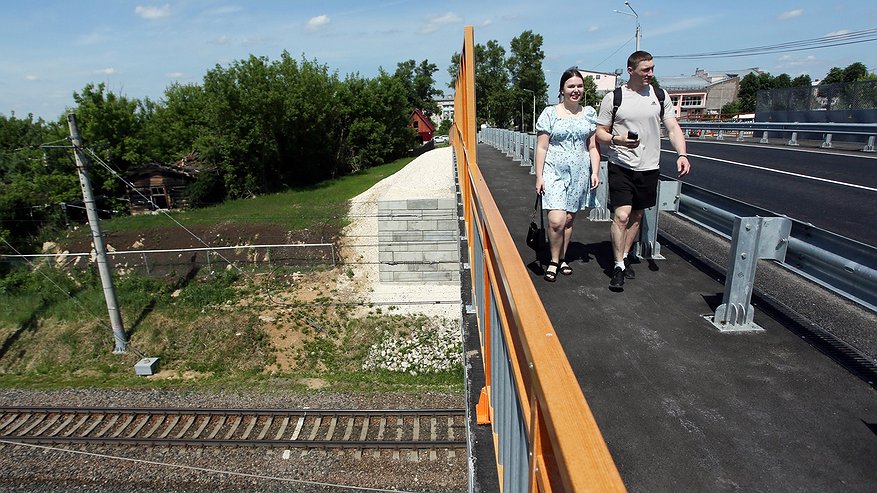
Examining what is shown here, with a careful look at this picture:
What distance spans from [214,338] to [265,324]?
1698 mm

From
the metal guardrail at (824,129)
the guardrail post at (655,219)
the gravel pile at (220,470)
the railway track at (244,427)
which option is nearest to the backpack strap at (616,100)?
the guardrail post at (655,219)

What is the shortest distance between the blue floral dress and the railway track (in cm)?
749

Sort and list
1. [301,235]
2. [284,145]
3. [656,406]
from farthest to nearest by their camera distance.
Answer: [284,145]
[301,235]
[656,406]

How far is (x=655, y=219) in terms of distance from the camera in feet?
16.1

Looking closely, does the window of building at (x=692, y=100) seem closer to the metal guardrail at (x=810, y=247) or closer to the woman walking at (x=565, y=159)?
the metal guardrail at (x=810, y=247)

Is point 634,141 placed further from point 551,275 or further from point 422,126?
point 422,126

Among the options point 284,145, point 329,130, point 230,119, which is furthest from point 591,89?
point 230,119

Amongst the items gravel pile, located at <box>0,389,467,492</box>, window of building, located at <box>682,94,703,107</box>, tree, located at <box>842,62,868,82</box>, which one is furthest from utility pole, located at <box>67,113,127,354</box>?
window of building, located at <box>682,94,703,107</box>

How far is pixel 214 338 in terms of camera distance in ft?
55.8

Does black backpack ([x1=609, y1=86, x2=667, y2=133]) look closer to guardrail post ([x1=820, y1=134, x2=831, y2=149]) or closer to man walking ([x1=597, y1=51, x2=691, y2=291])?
man walking ([x1=597, y1=51, x2=691, y2=291])

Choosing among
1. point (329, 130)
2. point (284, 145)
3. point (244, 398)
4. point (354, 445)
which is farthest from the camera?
point (329, 130)

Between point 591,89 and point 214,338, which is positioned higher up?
point 591,89

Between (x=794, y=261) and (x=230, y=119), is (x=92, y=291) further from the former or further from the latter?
(x=794, y=261)

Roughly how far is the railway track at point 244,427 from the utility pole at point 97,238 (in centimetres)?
446
